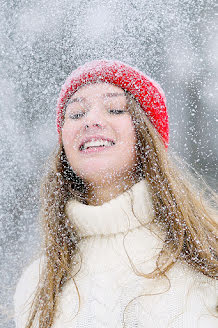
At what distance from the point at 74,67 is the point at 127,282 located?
7.32 ft

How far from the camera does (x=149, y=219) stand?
1.00m

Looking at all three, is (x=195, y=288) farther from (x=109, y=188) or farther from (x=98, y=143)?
(x=98, y=143)

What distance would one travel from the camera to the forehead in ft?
3.64

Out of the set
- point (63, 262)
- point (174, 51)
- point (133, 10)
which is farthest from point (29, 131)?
point (63, 262)

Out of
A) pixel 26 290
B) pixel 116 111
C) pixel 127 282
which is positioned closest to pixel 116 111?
pixel 116 111

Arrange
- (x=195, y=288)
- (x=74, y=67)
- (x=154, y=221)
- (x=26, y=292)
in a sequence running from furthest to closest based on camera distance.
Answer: (x=74, y=67) → (x=26, y=292) → (x=154, y=221) → (x=195, y=288)

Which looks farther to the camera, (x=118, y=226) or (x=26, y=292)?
(x=26, y=292)

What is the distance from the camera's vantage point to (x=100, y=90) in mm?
1113

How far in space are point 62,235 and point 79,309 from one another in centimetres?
25

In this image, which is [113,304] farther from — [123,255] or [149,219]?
[149,219]

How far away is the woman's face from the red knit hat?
4 cm

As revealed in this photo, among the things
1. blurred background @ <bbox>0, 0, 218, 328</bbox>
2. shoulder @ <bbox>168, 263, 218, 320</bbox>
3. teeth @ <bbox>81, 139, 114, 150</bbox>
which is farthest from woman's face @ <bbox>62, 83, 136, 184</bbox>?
blurred background @ <bbox>0, 0, 218, 328</bbox>

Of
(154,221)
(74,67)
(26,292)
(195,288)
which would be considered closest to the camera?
(195,288)

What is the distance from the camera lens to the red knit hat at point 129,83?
115 centimetres
